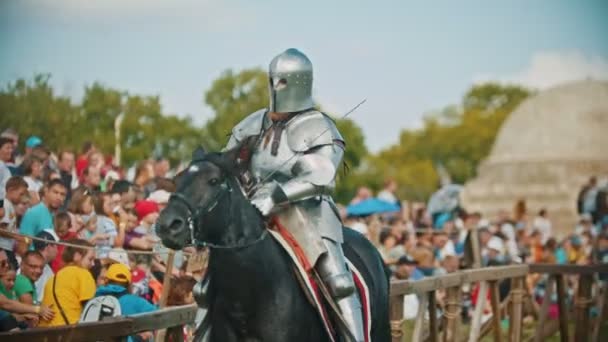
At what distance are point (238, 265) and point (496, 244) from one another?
1208 cm

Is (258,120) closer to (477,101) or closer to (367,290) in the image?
(367,290)

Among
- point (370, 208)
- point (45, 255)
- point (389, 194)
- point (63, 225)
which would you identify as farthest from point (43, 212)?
point (389, 194)

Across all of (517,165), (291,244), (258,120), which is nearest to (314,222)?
(291,244)

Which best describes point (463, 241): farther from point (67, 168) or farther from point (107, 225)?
point (107, 225)

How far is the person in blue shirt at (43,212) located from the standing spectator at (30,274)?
648mm

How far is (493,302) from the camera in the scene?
44.7 ft

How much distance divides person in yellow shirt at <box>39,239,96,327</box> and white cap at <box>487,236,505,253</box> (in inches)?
397

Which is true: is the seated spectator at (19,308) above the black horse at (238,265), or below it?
below

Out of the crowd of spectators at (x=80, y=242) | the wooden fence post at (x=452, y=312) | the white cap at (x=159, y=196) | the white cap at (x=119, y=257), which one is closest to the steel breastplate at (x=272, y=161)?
the crowd of spectators at (x=80, y=242)

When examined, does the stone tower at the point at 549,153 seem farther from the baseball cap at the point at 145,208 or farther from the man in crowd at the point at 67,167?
the baseball cap at the point at 145,208

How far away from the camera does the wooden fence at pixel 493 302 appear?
11.4 m

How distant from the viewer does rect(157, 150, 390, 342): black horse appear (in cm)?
729

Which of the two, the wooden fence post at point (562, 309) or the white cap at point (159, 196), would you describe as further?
the wooden fence post at point (562, 309)

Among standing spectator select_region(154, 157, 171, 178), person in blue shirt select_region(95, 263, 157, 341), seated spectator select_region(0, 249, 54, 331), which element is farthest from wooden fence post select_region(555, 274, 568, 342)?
seated spectator select_region(0, 249, 54, 331)
